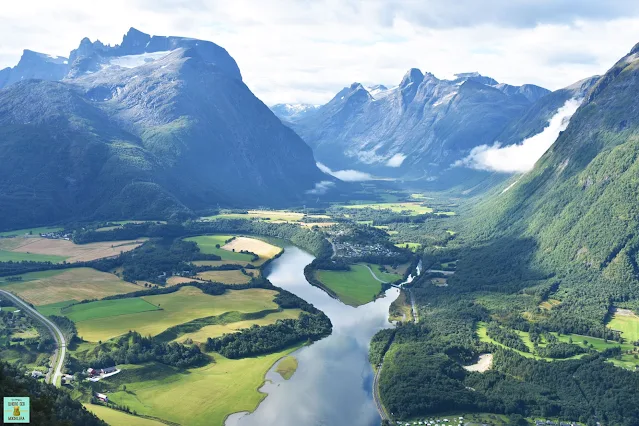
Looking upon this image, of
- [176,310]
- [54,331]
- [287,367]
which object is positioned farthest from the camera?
[176,310]

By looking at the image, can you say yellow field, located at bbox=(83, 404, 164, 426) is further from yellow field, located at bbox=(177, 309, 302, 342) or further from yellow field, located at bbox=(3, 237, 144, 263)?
yellow field, located at bbox=(3, 237, 144, 263)

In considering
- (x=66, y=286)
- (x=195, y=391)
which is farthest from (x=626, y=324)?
(x=66, y=286)

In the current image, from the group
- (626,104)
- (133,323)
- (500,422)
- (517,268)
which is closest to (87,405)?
(133,323)

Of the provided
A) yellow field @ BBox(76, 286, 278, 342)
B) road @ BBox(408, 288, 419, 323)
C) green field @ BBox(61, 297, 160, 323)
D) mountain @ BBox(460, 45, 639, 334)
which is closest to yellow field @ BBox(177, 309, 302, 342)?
yellow field @ BBox(76, 286, 278, 342)

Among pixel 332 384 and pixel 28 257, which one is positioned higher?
pixel 28 257

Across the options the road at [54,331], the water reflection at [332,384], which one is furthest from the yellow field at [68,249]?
the water reflection at [332,384]

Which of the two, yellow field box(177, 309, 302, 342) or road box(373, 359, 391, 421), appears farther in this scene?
yellow field box(177, 309, 302, 342)

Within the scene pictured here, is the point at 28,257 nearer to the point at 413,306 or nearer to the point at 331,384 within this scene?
the point at 413,306
